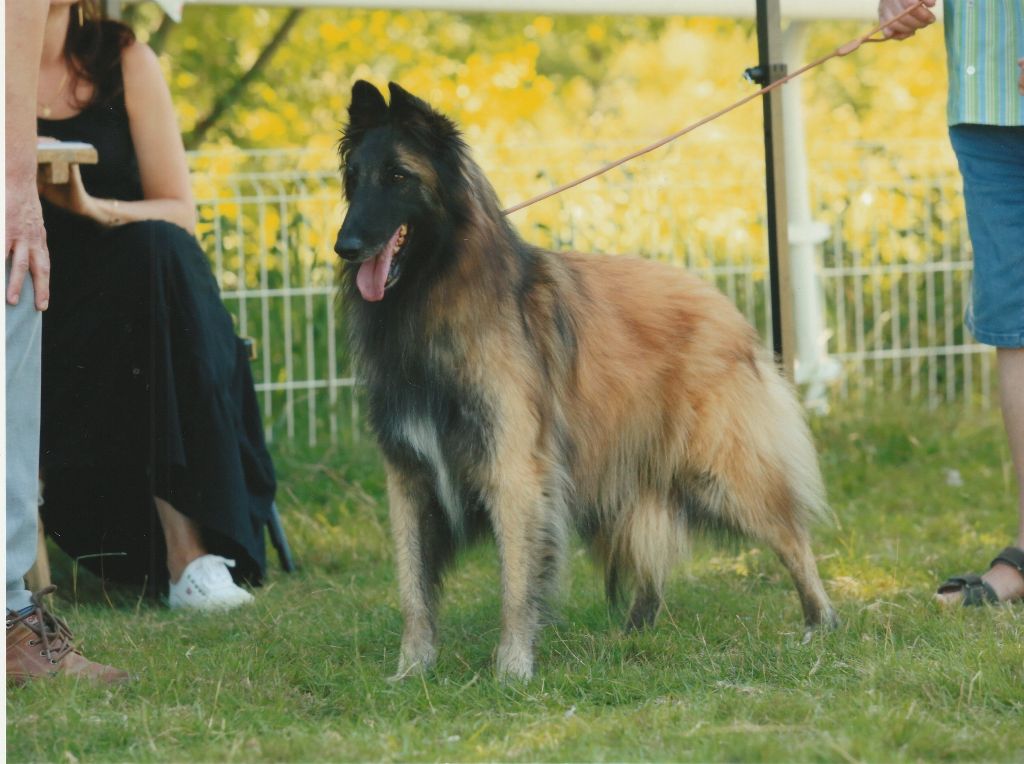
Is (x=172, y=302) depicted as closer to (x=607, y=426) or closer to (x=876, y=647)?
(x=607, y=426)

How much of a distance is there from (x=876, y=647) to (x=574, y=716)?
92 cm

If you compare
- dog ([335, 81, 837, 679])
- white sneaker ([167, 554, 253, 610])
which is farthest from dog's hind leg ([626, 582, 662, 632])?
white sneaker ([167, 554, 253, 610])

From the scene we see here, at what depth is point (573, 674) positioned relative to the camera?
3.25 metres

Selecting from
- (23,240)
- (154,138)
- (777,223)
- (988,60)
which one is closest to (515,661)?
(23,240)

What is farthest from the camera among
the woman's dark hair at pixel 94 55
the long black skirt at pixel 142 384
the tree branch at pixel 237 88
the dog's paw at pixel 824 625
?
the tree branch at pixel 237 88

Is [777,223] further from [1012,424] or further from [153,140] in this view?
[153,140]

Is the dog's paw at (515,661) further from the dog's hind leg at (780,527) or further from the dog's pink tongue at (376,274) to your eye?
the dog's pink tongue at (376,274)

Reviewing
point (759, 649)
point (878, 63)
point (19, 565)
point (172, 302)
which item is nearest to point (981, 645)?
point (759, 649)

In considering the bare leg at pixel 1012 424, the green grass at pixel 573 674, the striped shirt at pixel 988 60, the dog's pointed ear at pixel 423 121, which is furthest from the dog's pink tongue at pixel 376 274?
the bare leg at pixel 1012 424

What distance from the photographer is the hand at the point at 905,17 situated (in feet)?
12.7

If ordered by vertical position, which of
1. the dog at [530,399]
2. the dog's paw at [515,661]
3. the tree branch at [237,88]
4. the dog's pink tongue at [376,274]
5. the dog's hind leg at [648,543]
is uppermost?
the tree branch at [237,88]

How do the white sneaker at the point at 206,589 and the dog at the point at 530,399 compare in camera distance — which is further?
the white sneaker at the point at 206,589

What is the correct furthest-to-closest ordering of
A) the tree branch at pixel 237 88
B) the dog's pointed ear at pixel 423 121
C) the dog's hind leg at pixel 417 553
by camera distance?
the tree branch at pixel 237 88 < the dog's hind leg at pixel 417 553 < the dog's pointed ear at pixel 423 121

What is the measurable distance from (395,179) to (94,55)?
1579 mm
